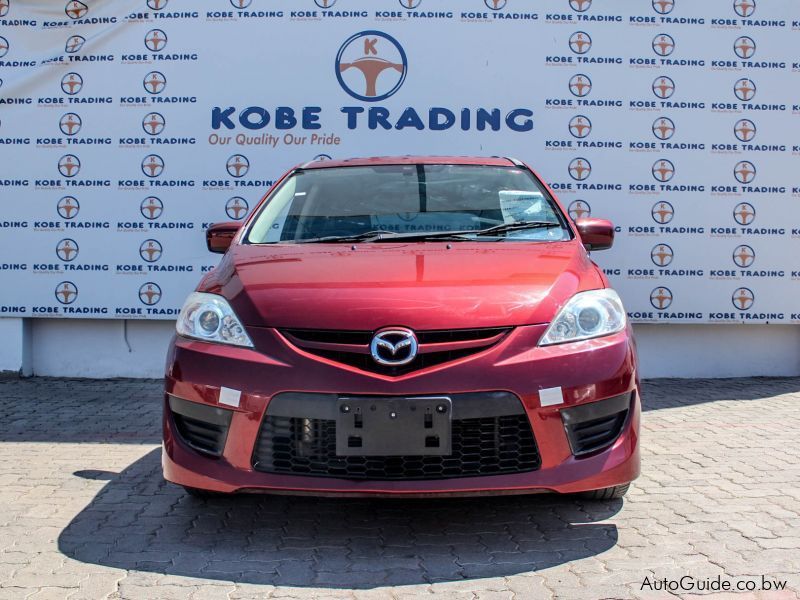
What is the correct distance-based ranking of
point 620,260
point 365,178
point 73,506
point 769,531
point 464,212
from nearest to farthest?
point 769,531, point 73,506, point 464,212, point 365,178, point 620,260

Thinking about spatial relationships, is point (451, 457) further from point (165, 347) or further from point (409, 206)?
point (165, 347)

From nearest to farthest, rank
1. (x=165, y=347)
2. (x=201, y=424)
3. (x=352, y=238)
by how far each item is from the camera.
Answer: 1. (x=201, y=424)
2. (x=352, y=238)
3. (x=165, y=347)

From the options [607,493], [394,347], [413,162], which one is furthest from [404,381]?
[413,162]

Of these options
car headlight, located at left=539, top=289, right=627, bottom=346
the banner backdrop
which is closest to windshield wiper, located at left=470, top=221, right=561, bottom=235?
car headlight, located at left=539, top=289, right=627, bottom=346

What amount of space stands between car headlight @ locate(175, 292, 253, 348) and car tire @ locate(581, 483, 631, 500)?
164 centimetres

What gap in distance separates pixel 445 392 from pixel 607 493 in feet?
3.75

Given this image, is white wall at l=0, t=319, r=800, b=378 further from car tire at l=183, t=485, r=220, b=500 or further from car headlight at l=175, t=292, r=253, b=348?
car headlight at l=175, t=292, r=253, b=348

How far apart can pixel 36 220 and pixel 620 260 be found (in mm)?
4715

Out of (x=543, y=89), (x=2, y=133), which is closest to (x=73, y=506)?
(x=2, y=133)

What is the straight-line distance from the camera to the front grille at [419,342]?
10.1 ft

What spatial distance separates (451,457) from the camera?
10.00 ft

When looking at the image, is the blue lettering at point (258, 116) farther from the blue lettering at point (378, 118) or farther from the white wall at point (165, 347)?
the white wall at point (165, 347)

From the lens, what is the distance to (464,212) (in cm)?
429

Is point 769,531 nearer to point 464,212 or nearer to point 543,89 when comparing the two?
point 464,212
